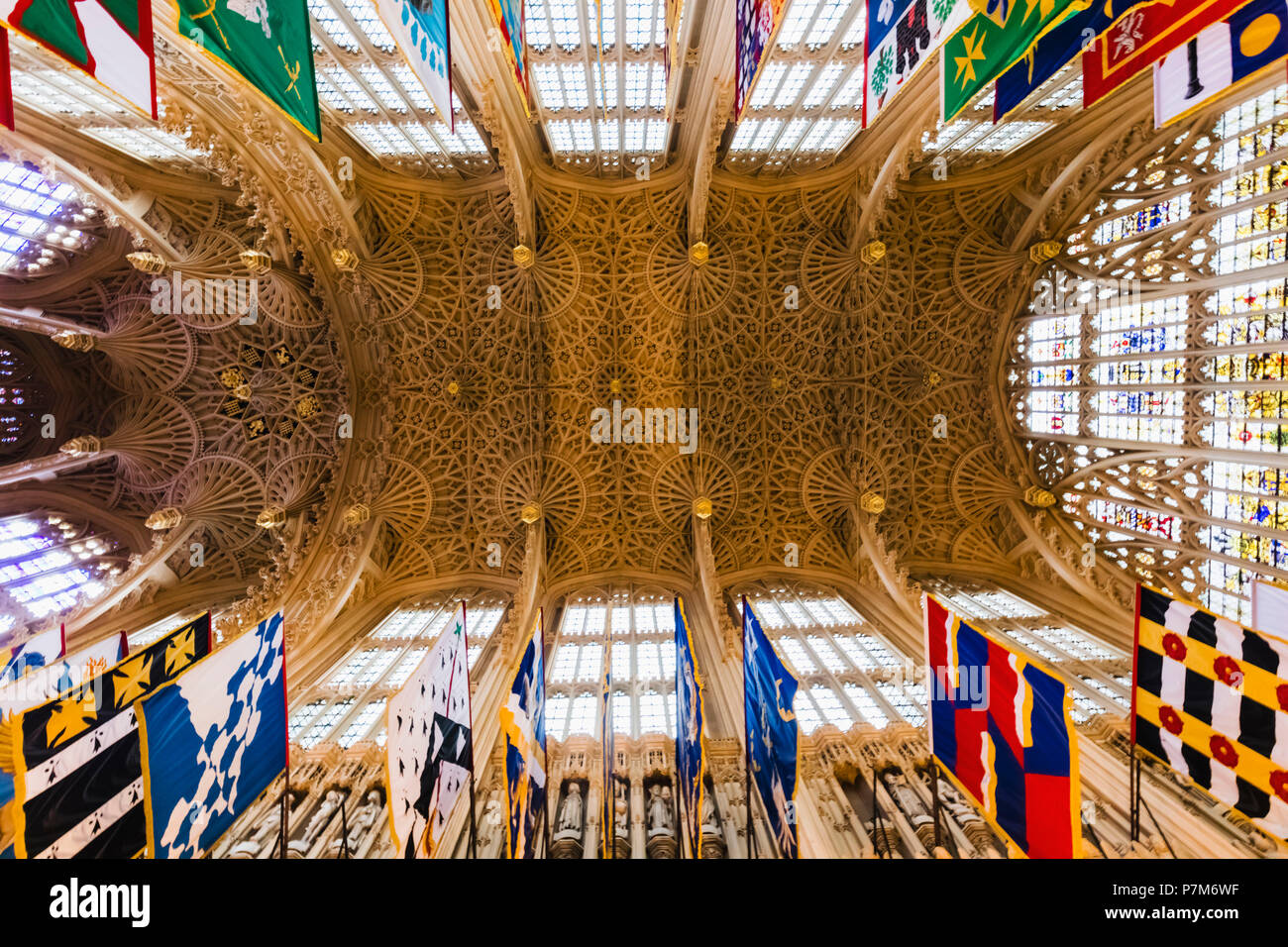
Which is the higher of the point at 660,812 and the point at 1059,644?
the point at 1059,644

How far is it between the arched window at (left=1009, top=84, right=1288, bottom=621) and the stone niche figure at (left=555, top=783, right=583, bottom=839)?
14.1 m

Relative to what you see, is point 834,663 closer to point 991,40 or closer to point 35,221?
point 991,40

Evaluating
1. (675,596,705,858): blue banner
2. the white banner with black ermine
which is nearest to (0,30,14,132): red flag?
the white banner with black ermine

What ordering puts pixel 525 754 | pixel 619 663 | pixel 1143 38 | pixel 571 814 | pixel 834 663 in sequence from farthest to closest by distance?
pixel 619 663, pixel 834 663, pixel 571 814, pixel 525 754, pixel 1143 38

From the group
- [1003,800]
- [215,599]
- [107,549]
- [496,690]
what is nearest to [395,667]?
[496,690]

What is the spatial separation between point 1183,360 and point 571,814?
1612 centimetres

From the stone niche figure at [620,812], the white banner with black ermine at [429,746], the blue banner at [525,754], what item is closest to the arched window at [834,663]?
the stone niche figure at [620,812]

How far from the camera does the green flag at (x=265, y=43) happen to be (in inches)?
211

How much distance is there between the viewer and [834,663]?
14375mm

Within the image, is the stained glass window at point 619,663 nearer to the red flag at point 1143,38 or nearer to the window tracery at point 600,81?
the red flag at point 1143,38

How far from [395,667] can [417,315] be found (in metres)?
10.3

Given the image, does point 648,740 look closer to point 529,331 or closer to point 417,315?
point 529,331

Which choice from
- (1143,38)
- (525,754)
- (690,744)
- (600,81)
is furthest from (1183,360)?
(525,754)

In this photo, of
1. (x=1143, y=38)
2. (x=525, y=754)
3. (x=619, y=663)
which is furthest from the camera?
(x=619, y=663)
